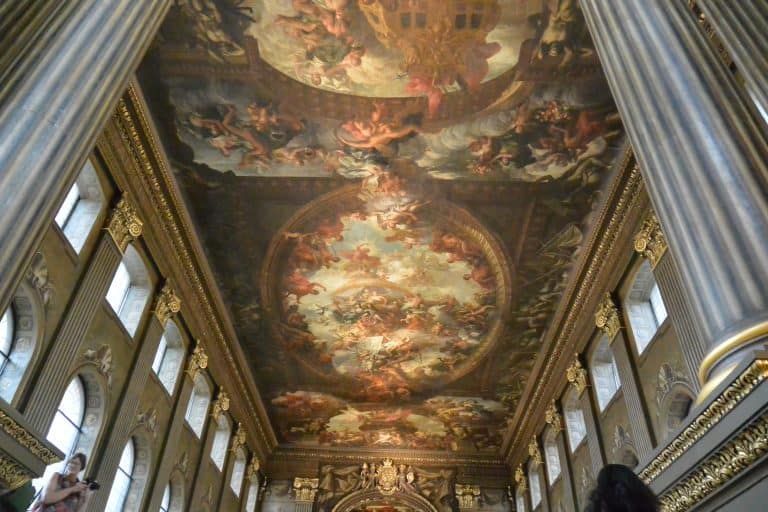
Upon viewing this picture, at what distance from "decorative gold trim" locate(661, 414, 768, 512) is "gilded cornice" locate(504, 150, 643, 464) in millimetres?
8183

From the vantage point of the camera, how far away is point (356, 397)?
69.2 ft

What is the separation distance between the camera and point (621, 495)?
2.27 meters

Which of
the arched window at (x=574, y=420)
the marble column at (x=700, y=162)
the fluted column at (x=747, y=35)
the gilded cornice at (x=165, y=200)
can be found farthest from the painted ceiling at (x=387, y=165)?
the marble column at (x=700, y=162)

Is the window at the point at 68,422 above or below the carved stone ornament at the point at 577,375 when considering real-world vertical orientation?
below

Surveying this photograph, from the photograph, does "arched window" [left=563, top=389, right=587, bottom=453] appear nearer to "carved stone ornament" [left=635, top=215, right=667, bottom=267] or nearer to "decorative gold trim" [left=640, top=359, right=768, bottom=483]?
"carved stone ornament" [left=635, top=215, right=667, bottom=267]

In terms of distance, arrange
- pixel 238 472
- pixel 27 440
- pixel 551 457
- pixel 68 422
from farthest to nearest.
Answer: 1. pixel 238 472
2. pixel 551 457
3. pixel 68 422
4. pixel 27 440

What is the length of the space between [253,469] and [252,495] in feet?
4.66

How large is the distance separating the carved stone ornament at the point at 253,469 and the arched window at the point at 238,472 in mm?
173

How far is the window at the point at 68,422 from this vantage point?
962cm

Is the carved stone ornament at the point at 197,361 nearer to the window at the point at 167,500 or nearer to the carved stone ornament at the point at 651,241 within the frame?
the window at the point at 167,500

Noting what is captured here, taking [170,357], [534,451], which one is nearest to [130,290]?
[170,357]

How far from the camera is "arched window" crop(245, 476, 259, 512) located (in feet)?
70.5

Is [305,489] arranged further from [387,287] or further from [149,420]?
[149,420]

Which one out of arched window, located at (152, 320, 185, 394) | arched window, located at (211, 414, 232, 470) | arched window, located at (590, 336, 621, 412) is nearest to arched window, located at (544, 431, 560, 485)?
arched window, located at (590, 336, 621, 412)
